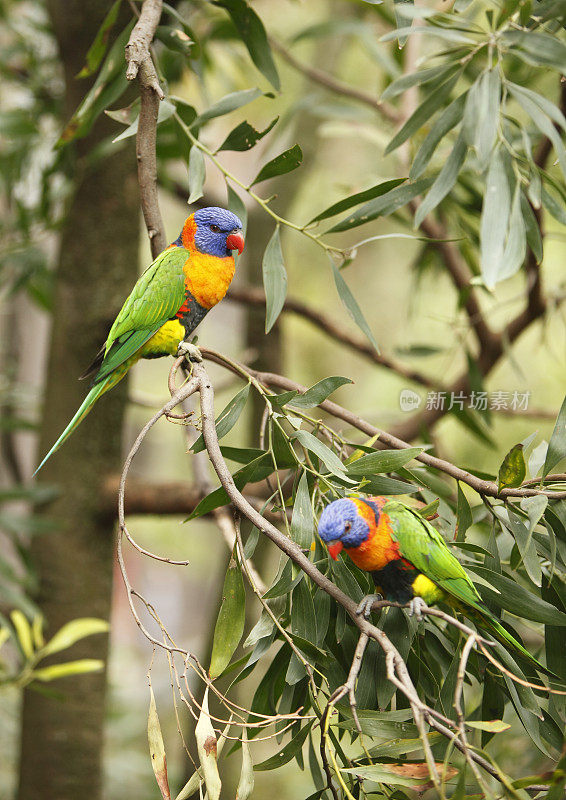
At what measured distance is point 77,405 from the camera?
5.88ft

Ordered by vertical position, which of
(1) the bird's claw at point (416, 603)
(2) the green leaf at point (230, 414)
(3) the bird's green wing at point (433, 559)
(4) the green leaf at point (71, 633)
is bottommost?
(4) the green leaf at point (71, 633)

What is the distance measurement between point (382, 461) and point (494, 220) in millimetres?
325

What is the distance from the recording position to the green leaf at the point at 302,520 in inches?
34.7

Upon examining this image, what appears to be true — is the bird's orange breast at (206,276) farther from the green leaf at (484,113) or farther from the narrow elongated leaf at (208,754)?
the narrow elongated leaf at (208,754)

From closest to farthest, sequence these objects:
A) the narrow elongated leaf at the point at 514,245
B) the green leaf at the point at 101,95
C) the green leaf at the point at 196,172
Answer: the narrow elongated leaf at the point at 514,245
the green leaf at the point at 196,172
the green leaf at the point at 101,95

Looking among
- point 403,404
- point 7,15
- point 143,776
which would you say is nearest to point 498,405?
point 403,404

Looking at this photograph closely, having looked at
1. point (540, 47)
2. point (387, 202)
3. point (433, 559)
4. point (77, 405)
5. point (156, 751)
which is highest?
point (540, 47)

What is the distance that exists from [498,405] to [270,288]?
1.99ft

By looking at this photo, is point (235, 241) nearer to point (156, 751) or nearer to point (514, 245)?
point (514, 245)

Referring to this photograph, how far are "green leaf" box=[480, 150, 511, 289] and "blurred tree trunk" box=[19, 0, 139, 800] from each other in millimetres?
1138

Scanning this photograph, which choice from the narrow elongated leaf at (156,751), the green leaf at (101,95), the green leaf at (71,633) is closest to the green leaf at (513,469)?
the narrow elongated leaf at (156,751)

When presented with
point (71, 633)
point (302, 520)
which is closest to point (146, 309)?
point (302, 520)

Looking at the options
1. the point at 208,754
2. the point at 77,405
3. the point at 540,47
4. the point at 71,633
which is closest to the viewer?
the point at 208,754

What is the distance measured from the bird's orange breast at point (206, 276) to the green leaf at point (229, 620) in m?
0.56
